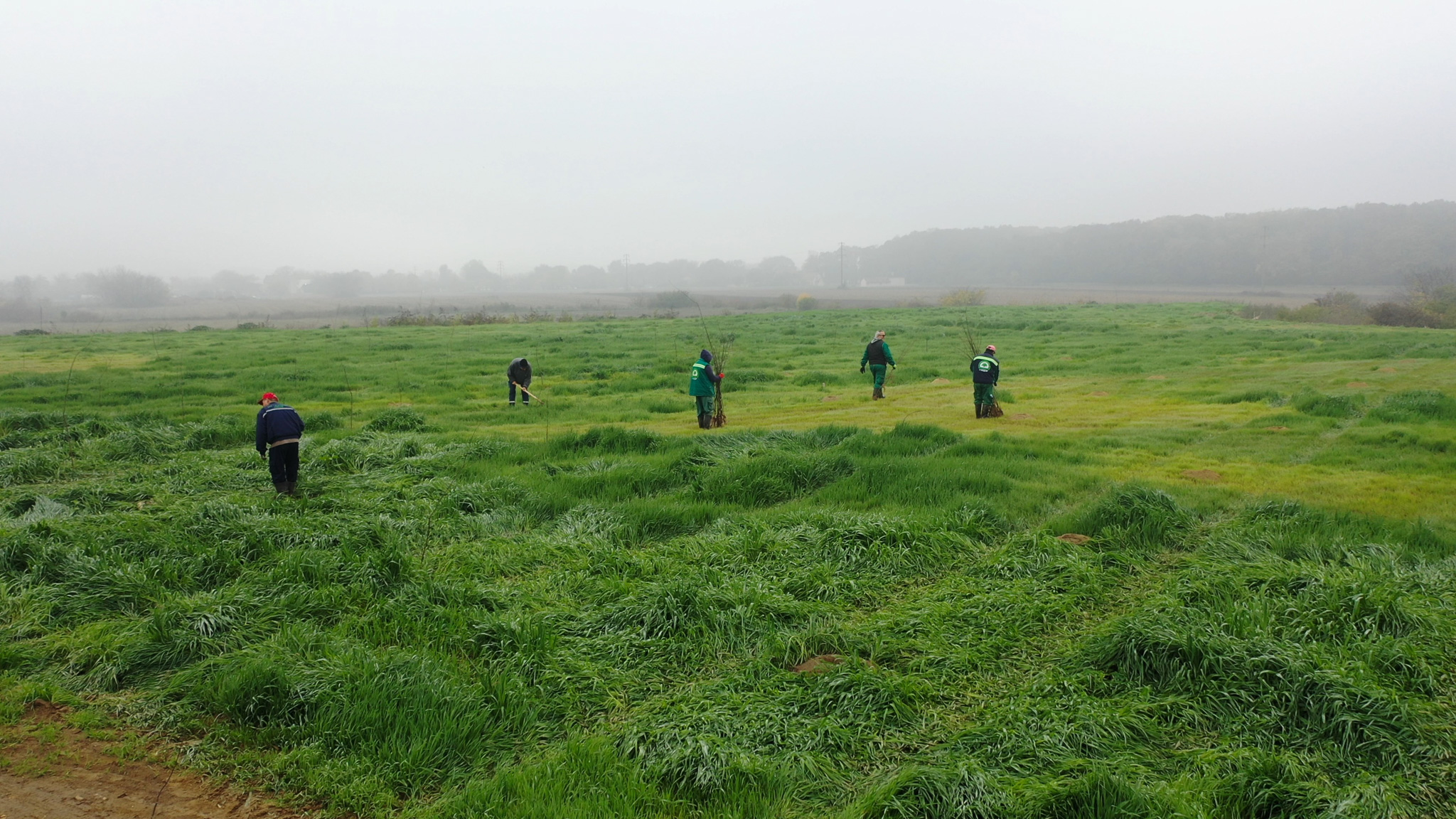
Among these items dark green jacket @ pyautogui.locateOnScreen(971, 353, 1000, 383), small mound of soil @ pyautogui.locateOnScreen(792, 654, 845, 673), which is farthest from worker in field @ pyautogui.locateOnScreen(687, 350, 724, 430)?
small mound of soil @ pyautogui.locateOnScreen(792, 654, 845, 673)

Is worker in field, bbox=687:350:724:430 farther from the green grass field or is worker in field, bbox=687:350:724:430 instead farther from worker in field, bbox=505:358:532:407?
worker in field, bbox=505:358:532:407

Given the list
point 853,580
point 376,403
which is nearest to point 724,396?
point 376,403

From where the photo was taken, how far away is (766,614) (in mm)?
6340

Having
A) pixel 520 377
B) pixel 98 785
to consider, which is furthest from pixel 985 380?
pixel 98 785

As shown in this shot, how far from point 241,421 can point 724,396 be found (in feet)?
32.7

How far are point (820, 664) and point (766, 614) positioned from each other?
33.5 inches

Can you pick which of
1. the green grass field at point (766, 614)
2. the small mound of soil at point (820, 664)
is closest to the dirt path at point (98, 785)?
the green grass field at point (766, 614)

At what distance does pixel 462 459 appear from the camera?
11797 millimetres

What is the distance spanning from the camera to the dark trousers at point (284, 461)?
384 inches

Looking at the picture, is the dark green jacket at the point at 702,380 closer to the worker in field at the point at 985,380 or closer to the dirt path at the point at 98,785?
the worker in field at the point at 985,380

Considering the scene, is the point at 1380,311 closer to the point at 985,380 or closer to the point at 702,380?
the point at 985,380

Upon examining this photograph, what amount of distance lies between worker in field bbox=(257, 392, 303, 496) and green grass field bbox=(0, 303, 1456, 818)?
1.61 ft

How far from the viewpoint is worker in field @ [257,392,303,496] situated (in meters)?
9.72

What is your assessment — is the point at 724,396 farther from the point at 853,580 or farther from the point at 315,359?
the point at 315,359
